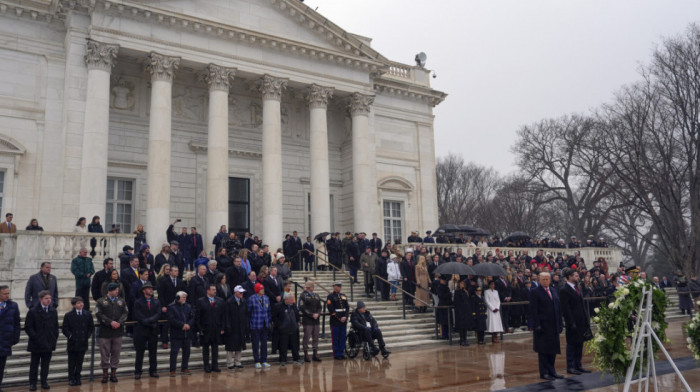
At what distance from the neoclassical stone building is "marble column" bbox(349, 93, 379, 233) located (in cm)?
7

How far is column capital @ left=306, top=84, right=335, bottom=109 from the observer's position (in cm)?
2617

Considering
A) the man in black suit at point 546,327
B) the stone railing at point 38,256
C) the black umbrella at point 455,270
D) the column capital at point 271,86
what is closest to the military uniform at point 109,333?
the stone railing at point 38,256

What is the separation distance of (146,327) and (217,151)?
12.8 m

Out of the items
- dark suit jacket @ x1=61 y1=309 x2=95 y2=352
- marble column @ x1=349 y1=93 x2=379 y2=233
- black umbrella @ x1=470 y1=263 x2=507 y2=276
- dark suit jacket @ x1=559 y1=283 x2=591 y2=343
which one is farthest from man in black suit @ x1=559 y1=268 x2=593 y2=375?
marble column @ x1=349 y1=93 x2=379 y2=233

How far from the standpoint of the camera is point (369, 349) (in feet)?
44.7

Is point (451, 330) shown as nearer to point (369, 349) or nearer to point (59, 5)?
point (369, 349)

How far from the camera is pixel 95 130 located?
20.4 metres

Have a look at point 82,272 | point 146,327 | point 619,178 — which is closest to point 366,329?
point 146,327

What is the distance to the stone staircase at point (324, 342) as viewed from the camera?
1127cm

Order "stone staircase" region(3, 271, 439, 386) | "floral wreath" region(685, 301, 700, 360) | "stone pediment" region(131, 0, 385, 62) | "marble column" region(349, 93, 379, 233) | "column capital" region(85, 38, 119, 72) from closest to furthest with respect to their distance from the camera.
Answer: "floral wreath" region(685, 301, 700, 360) → "stone staircase" region(3, 271, 439, 386) → "column capital" region(85, 38, 119, 72) → "stone pediment" region(131, 0, 385, 62) → "marble column" region(349, 93, 379, 233)

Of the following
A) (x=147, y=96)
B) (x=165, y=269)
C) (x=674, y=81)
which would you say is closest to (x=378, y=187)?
(x=147, y=96)

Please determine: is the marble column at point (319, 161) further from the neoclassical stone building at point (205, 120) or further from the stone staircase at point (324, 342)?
the stone staircase at point (324, 342)

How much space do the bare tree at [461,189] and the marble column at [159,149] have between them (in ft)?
131

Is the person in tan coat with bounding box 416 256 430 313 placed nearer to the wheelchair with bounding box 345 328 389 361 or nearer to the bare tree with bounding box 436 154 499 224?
the wheelchair with bounding box 345 328 389 361
